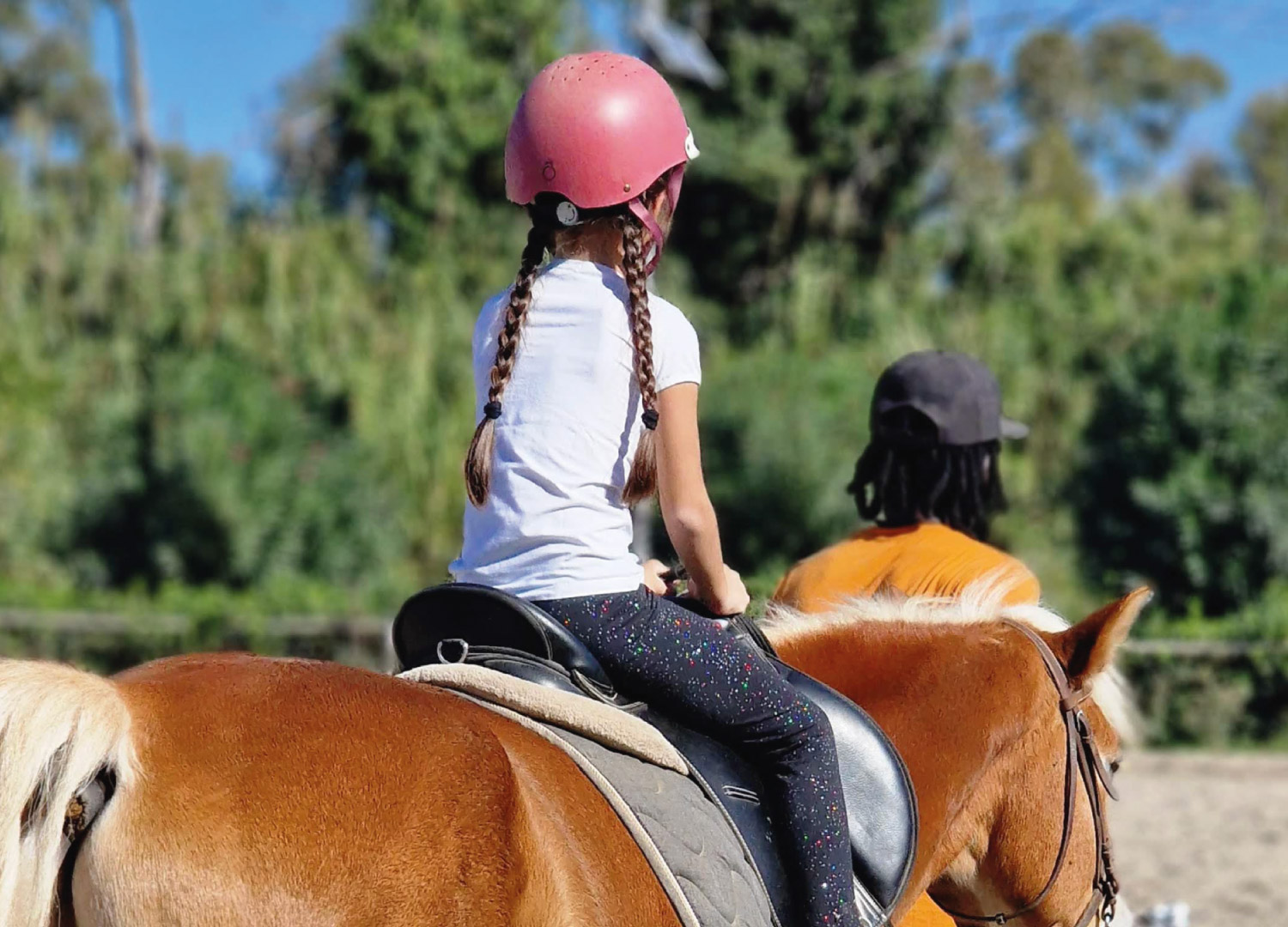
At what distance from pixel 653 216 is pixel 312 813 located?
1.15m

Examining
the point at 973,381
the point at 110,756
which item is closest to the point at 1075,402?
the point at 973,381

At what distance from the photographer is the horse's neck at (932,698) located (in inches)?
107

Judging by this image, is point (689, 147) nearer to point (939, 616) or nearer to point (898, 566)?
point (939, 616)

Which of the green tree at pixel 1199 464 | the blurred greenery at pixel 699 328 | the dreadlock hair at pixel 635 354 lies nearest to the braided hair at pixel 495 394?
the dreadlock hair at pixel 635 354

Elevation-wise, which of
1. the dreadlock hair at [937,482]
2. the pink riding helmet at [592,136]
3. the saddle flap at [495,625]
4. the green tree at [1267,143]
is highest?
the green tree at [1267,143]

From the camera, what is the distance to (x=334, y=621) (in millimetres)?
12016

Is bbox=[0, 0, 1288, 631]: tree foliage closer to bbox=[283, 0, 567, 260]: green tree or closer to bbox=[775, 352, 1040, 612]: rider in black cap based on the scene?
bbox=[283, 0, 567, 260]: green tree

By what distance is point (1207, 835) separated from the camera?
8.45m

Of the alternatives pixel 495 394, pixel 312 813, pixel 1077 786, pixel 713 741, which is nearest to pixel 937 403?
pixel 1077 786

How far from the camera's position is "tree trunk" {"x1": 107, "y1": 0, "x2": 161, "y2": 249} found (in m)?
26.5

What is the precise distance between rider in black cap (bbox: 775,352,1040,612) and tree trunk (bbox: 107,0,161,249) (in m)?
24.6

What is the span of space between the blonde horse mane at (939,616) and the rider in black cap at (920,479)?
45 centimetres

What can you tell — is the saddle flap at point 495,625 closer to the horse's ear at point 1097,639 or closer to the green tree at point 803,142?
the horse's ear at point 1097,639

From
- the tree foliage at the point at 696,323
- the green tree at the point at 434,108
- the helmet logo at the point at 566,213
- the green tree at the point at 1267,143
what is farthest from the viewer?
the green tree at the point at 1267,143
